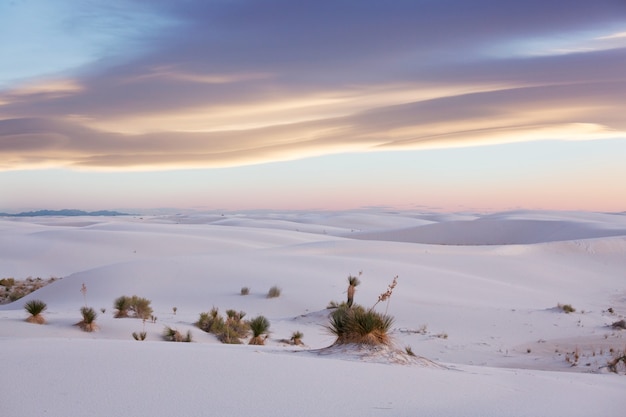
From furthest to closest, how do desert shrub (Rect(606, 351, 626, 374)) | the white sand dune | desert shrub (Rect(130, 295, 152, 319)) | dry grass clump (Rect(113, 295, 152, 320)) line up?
desert shrub (Rect(130, 295, 152, 319)) < dry grass clump (Rect(113, 295, 152, 320)) < desert shrub (Rect(606, 351, 626, 374)) < the white sand dune

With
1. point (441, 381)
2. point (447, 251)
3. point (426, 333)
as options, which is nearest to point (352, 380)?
point (441, 381)

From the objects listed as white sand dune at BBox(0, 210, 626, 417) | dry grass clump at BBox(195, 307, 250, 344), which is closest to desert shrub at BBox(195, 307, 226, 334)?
dry grass clump at BBox(195, 307, 250, 344)

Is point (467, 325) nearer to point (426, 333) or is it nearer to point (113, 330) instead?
point (426, 333)

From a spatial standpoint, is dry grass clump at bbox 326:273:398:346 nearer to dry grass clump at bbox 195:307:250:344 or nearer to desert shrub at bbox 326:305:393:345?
desert shrub at bbox 326:305:393:345

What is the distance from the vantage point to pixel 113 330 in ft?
47.6

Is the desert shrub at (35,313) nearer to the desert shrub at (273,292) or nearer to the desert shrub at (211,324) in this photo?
the desert shrub at (211,324)

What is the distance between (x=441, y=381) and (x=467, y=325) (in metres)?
13.1

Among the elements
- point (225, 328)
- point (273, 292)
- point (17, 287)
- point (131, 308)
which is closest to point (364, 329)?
point (225, 328)

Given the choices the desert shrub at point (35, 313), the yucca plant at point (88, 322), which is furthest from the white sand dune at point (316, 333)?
the desert shrub at point (35, 313)

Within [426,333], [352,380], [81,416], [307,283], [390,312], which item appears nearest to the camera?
[81,416]

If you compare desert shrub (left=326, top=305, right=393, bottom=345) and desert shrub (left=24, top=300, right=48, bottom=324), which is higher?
desert shrub (left=326, top=305, right=393, bottom=345)

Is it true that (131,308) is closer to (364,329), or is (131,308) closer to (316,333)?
(316,333)

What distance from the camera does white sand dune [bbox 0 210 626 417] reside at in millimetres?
6039

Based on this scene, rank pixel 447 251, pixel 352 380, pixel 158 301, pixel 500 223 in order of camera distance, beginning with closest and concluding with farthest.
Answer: pixel 352 380
pixel 158 301
pixel 447 251
pixel 500 223
